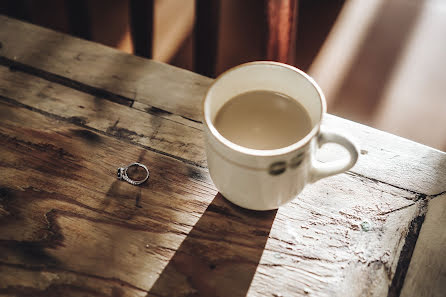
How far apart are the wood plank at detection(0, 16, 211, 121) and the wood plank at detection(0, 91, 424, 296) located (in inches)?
4.4

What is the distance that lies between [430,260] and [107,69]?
0.56 metres

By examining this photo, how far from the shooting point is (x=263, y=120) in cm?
49

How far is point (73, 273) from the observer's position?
475 mm

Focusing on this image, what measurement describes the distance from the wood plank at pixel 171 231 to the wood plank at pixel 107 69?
0.11 metres

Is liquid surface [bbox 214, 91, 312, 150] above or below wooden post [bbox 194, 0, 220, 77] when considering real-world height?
above

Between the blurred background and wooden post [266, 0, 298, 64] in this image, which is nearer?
wooden post [266, 0, 298, 64]

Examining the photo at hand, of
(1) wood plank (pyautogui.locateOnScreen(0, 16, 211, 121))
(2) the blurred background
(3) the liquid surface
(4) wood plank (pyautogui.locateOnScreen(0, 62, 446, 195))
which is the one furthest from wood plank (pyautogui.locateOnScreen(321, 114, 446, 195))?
(2) the blurred background

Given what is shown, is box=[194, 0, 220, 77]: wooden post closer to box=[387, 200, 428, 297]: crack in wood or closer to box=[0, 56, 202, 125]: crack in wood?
box=[0, 56, 202, 125]: crack in wood

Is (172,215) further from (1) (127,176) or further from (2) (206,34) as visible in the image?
(2) (206,34)

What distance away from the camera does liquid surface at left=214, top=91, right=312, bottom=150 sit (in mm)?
471

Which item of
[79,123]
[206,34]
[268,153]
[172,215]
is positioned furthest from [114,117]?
[206,34]

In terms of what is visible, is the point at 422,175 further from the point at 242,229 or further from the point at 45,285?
the point at 45,285

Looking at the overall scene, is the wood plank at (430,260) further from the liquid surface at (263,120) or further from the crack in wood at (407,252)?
the liquid surface at (263,120)

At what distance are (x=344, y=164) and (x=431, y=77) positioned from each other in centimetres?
107
